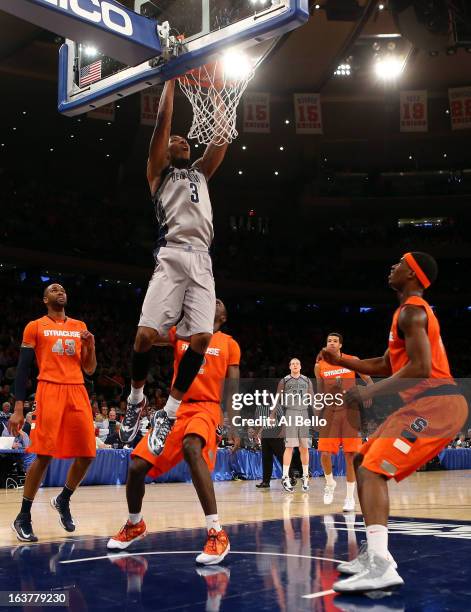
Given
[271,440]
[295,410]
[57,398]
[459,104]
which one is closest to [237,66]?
[57,398]

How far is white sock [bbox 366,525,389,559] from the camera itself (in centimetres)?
389

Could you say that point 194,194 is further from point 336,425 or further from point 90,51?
point 336,425

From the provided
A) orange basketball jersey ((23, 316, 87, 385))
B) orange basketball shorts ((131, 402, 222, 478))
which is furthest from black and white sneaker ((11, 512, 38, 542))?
orange basketball shorts ((131, 402, 222, 478))

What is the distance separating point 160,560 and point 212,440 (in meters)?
0.90

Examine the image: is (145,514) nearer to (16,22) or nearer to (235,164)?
(16,22)

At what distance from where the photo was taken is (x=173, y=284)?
502 centimetres

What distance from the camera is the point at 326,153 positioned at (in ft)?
96.8

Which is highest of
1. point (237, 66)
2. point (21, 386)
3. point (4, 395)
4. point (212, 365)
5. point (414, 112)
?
point (414, 112)

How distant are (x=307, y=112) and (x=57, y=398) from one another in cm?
1928

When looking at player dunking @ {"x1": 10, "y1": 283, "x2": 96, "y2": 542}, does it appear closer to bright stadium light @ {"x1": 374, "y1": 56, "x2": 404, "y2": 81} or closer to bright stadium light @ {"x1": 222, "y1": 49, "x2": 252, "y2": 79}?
bright stadium light @ {"x1": 222, "y1": 49, "x2": 252, "y2": 79}

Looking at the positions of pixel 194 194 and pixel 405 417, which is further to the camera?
pixel 194 194

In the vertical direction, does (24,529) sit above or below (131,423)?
below

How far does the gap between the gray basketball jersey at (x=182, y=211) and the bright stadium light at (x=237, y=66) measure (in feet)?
4.93

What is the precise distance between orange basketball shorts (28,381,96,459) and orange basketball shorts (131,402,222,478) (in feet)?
3.57
